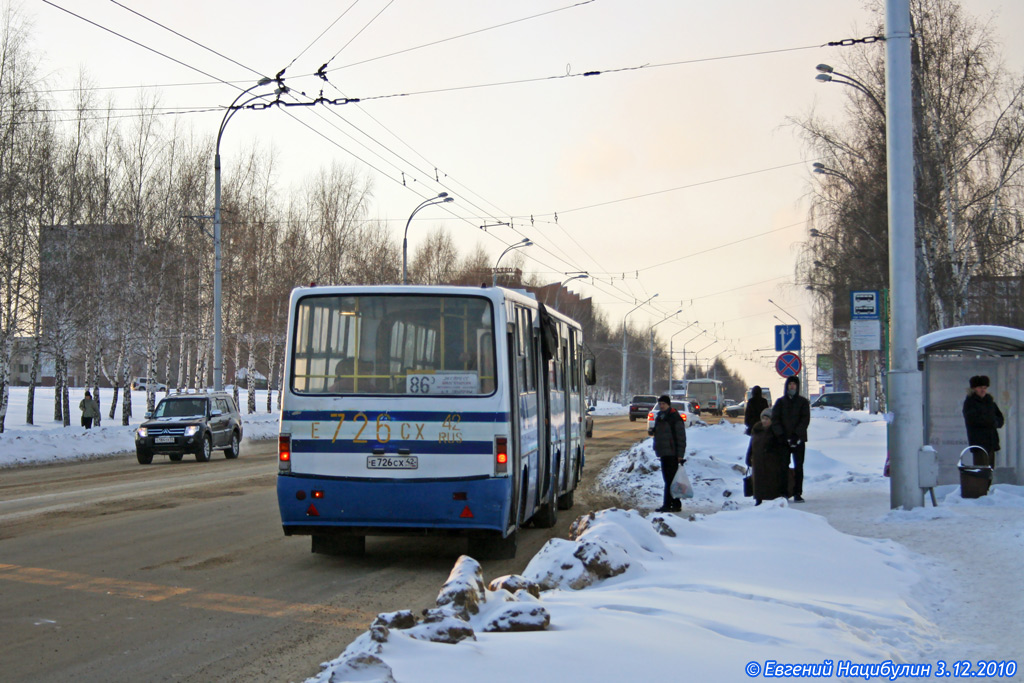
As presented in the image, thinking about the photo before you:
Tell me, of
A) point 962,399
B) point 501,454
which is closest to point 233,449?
point 962,399

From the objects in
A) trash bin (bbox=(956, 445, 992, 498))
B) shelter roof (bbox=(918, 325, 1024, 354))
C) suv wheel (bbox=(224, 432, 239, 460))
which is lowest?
suv wheel (bbox=(224, 432, 239, 460))

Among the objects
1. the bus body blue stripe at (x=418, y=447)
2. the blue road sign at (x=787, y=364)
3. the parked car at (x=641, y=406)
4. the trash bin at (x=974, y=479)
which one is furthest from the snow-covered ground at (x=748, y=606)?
the parked car at (x=641, y=406)

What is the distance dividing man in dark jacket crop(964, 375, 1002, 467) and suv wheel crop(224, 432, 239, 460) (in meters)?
20.5

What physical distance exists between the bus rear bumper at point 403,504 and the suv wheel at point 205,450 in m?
18.2

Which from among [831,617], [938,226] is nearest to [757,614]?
[831,617]

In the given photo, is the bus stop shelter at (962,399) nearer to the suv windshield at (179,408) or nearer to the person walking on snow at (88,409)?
the suv windshield at (179,408)

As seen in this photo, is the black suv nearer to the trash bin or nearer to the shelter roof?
the shelter roof

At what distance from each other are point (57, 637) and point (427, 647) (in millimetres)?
2768

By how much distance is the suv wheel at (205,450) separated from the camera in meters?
26.8

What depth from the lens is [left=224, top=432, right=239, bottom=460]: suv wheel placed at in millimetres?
28833

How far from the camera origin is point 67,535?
11219mm

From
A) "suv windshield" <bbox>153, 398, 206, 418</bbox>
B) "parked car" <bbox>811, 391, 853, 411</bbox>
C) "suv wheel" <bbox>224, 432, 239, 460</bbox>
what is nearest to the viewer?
"suv windshield" <bbox>153, 398, 206, 418</bbox>

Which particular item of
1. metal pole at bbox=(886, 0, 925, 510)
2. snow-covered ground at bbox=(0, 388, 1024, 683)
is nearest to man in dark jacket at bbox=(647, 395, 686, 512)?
snow-covered ground at bbox=(0, 388, 1024, 683)

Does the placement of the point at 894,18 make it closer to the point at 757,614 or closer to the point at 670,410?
the point at 670,410
